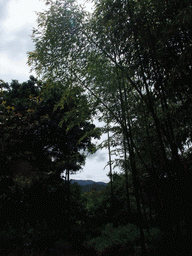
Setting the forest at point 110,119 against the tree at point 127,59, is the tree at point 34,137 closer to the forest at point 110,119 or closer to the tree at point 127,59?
the forest at point 110,119

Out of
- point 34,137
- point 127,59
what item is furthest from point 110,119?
point 34,137

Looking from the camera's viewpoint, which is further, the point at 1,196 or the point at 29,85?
the point at 29,85

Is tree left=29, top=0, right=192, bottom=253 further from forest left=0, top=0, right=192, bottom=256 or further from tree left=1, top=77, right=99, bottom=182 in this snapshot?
tree left=1, top=77, right=99, bottom=182

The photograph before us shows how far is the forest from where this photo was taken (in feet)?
9.69

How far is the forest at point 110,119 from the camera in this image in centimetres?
295

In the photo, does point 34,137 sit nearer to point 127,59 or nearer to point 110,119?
point 110,119

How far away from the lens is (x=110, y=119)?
4.11m

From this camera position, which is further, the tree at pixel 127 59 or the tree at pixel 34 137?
the tree at pixel 34 137

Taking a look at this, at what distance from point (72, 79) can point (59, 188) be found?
339 centimetres

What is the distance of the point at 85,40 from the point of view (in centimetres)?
369

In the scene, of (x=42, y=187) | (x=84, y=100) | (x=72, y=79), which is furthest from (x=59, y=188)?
(x=72, y=79)

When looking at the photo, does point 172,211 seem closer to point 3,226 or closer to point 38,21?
point 3,226

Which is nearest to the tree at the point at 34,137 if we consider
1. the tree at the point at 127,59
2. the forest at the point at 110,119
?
the forest at the point at 110,119

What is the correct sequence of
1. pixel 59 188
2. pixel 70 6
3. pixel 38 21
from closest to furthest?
pixel 70 6
pixel 38 21
pixel 59 188
